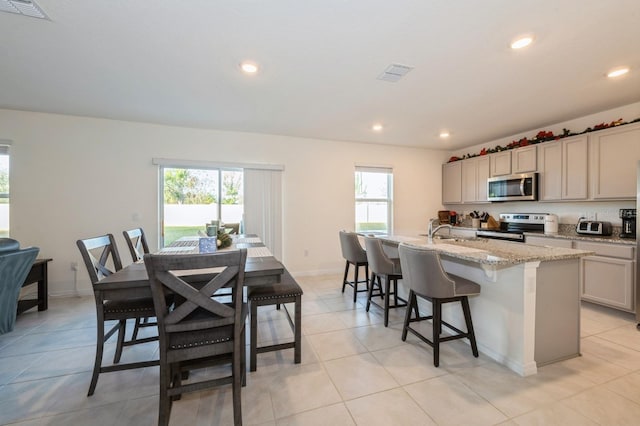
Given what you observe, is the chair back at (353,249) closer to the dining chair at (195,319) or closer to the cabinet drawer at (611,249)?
the dining chair at (195,319)

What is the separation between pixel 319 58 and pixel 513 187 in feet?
12.6

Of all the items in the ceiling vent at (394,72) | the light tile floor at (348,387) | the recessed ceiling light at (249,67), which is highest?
the ceiling vent at (394,72)

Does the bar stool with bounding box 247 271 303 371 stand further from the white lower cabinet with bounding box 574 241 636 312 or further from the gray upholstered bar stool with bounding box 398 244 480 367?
the white lower cabinet with bounding box 574 241 636 312

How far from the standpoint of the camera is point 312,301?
11.4 ft

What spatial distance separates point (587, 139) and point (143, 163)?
6.16m

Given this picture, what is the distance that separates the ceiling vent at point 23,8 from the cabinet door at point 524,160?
563 centimetres

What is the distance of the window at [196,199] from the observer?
166 inches

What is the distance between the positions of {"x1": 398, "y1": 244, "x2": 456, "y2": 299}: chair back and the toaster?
288 cm

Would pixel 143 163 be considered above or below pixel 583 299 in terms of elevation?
above

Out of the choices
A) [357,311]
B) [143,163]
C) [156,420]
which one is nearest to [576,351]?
[357,311]

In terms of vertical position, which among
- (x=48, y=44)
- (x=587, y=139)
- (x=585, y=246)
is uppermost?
(x=48, y=44)

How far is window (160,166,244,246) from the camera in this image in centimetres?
423

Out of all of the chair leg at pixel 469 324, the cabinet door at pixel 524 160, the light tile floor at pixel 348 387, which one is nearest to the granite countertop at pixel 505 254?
the chair leg at pixel 469 324

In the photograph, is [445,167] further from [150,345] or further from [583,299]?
[150,345]
